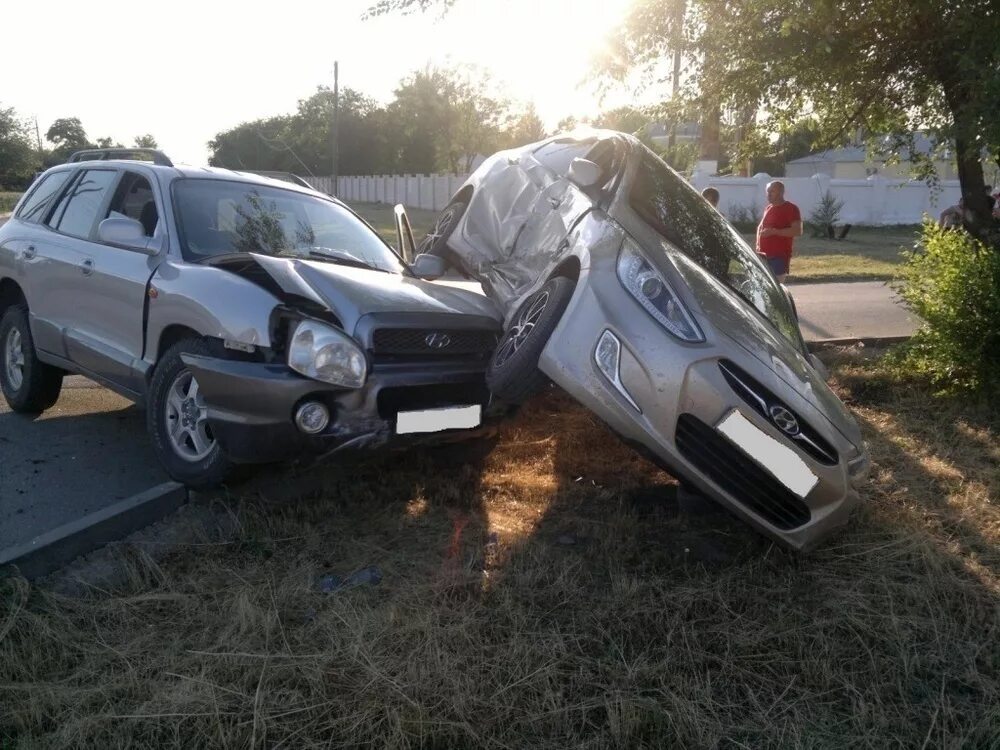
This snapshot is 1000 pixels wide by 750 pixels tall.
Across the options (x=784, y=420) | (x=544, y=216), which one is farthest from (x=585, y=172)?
(x=784, y=420)

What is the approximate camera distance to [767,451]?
145 inches

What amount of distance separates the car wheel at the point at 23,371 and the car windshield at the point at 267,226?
165cm

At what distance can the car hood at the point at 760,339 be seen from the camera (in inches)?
154

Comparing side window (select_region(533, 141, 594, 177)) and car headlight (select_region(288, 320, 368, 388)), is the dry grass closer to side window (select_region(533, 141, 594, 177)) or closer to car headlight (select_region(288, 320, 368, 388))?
car headlight (select_region(288, 320, 368, 388))

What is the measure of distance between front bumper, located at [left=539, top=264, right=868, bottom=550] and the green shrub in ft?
9.80

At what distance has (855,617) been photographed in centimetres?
349

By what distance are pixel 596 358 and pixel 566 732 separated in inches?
64.8

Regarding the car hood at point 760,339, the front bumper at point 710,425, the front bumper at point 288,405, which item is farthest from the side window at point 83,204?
the car hood at point 760,339

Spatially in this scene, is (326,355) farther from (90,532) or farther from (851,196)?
(851,196)

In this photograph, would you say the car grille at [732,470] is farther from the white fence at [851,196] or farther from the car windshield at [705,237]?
the white fence at [851,196]

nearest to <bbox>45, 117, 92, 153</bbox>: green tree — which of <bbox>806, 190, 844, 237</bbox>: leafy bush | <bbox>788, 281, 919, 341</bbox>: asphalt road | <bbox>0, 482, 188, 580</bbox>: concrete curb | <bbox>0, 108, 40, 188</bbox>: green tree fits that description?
<bbox>0, 108, 40, 188</bbox>: green tree

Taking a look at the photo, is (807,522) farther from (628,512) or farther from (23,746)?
(23,746)

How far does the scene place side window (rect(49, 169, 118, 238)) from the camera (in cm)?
559

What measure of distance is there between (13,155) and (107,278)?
76.1 metres
